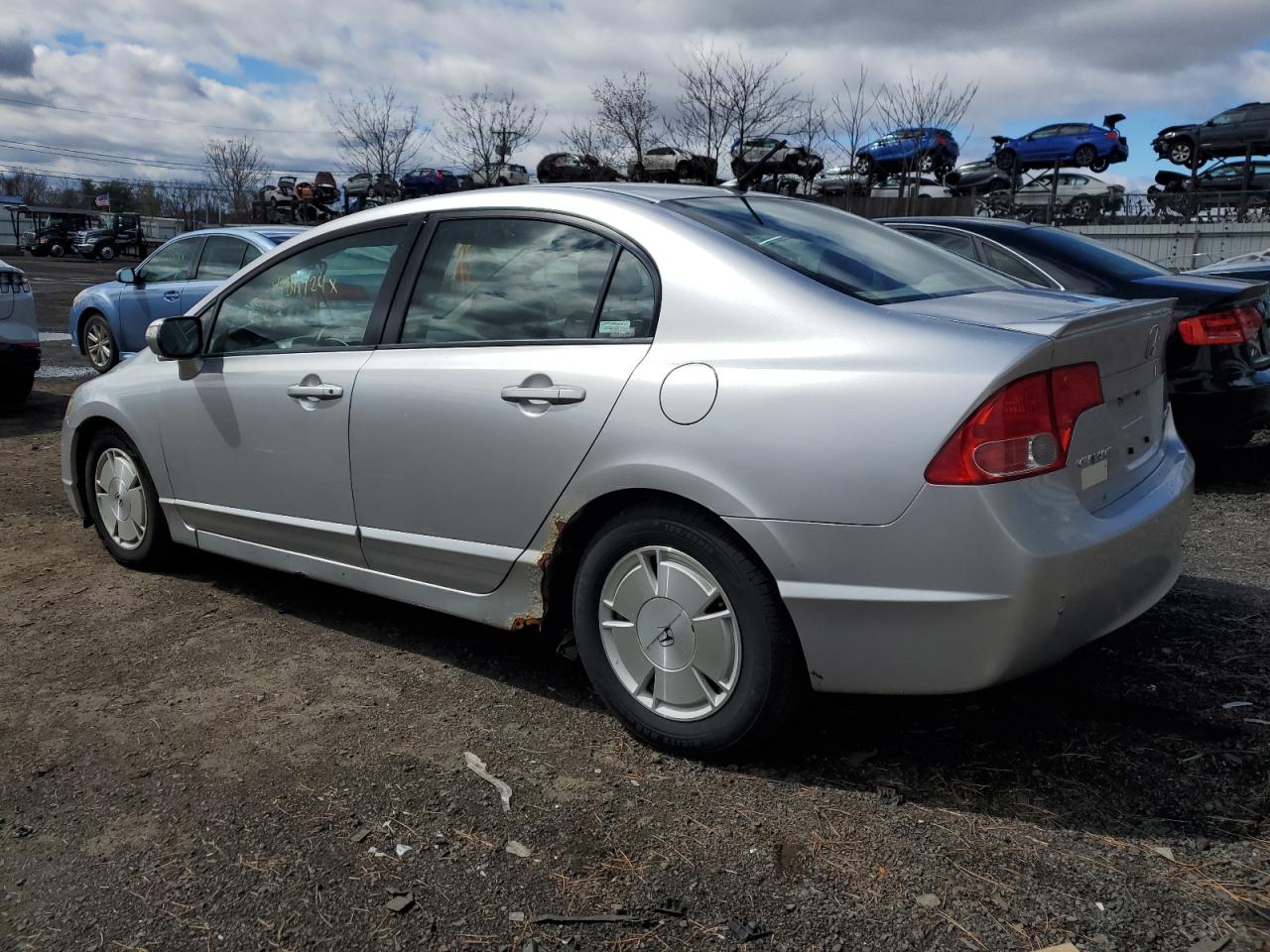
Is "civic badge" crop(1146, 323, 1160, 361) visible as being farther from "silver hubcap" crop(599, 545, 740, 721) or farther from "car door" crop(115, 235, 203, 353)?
"car door" crop(115, 235, 203, 353)

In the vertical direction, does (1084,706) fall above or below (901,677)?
below

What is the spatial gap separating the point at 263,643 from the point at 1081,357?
118 inches

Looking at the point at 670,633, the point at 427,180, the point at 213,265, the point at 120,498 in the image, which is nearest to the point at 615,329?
the point at 670,633

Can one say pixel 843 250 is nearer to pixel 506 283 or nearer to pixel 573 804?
pixel 506 283

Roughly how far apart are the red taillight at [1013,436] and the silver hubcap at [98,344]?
461 inches

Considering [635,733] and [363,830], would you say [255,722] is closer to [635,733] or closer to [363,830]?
[363,830]

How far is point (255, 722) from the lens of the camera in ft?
11.0

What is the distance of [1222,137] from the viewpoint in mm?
27078

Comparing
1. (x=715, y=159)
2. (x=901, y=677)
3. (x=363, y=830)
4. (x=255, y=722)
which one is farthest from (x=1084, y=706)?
(x=715, y=159)

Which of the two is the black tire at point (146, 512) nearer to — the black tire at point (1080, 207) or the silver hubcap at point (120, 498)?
the silver hubcap at point (120, 498)

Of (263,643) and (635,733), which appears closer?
(635,733)

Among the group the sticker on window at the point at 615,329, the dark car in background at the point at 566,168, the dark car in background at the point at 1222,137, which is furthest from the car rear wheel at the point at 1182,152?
the sticker on window at the point at 615,329

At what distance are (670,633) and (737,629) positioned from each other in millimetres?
219

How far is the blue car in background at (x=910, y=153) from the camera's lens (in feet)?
82.6
